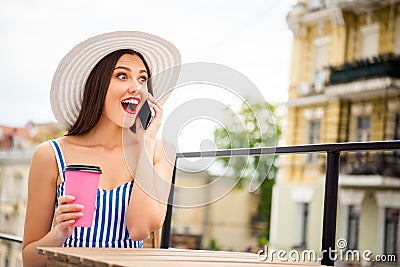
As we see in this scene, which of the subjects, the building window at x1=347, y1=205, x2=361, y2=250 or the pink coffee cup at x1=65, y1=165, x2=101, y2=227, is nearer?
the pink coffee cup at x1=65, y1=165, x2=101, y2=227

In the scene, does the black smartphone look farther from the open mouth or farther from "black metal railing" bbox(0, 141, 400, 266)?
"black metal railing" bbox(0, 141, 400, 266)

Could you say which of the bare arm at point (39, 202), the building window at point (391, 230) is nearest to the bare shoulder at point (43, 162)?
the bare arm at point (39, 202)

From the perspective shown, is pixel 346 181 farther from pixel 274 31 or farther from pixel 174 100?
pixel 174 100

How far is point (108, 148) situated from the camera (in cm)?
149

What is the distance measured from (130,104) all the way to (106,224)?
275 mm

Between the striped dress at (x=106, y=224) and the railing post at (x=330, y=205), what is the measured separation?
0.42m

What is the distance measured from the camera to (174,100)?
1.51 meters

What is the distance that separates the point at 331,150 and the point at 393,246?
11.2m

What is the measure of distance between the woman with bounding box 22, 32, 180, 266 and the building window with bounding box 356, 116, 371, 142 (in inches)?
439

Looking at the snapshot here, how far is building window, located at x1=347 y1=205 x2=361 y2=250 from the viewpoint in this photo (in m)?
12.5

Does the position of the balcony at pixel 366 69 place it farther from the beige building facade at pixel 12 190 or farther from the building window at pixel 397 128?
the beige building facade at pixel 12 190

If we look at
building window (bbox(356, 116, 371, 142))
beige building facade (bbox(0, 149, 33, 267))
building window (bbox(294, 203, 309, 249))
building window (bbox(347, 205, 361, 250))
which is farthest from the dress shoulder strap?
beige building facade (bbox(0, 149, 33, 267))

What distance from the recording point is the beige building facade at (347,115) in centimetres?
1173

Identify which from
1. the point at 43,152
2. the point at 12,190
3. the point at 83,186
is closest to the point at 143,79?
the point at 43,152
